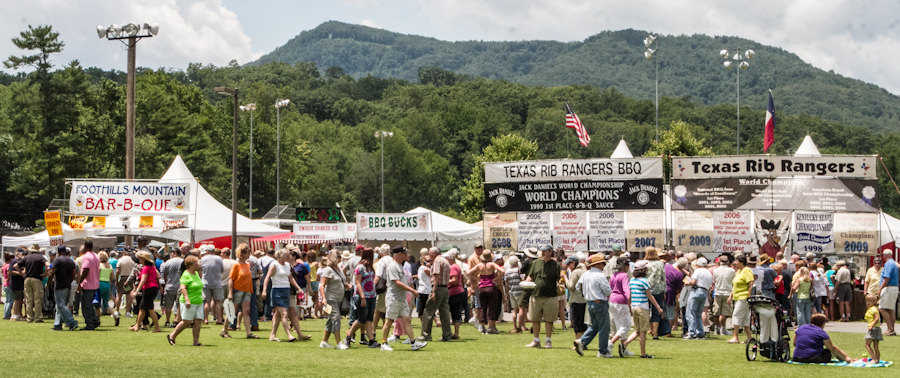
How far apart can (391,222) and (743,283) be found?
51.3ft

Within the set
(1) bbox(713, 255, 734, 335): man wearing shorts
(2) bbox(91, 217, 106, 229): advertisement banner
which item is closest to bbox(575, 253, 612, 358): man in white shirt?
(1) bbox(713, 255, 734, 335): man wearing shorts

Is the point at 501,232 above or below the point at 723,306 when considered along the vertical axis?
above

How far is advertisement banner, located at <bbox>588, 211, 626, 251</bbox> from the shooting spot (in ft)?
90.0

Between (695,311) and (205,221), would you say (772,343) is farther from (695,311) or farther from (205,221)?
(205,221)

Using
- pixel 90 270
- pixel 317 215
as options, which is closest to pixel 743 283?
pixel 90 270

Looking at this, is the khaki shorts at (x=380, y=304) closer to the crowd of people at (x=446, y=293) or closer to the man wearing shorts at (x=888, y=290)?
the crowd of people at (x=446, y=293)

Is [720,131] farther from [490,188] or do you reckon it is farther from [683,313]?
[683,313]

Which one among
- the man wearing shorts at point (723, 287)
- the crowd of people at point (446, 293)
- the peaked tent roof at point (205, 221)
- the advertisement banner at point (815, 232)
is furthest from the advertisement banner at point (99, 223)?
the advertisement banner at point (815, 232)

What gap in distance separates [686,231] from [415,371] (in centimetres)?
1642

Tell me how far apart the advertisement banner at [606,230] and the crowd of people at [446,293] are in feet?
13.0

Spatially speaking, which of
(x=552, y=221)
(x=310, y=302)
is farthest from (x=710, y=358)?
(x=552, y=221)

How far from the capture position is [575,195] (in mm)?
28031

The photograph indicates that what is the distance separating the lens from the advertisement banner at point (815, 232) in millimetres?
26266

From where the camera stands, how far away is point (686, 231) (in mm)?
27219
